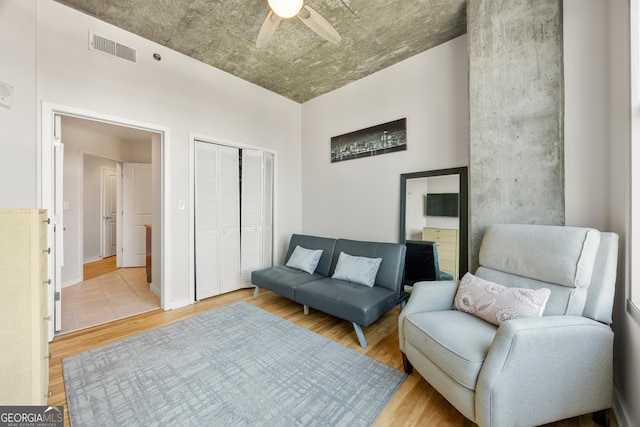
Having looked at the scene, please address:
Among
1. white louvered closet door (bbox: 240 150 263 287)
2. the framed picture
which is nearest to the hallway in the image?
white louvered closet door (bbox: 240 150 263 287)

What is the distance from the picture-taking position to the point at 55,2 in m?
2.16

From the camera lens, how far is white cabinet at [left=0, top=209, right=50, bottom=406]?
1060 millimetres

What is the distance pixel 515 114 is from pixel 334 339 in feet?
8.03

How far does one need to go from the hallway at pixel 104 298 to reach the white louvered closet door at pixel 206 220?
1.96 feet

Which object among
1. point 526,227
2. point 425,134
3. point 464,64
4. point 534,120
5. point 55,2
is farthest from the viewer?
point 425,134

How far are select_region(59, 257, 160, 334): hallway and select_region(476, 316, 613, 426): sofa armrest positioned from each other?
328 centimetres

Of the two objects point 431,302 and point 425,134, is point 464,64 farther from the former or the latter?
point 431,302

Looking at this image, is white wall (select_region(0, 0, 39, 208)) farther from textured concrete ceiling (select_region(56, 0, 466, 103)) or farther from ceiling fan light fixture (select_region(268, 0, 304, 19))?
ceiling fan light fixture (select_region(268, 0, 304, 19))

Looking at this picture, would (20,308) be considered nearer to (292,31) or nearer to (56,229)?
(56,229)

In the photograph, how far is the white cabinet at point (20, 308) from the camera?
1.06 metres

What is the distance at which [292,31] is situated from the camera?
252 centimetres

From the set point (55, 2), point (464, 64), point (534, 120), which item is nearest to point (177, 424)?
point (534, 120)

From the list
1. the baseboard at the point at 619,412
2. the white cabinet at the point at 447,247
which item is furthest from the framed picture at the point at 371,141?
the baseboard at the point at 619,412

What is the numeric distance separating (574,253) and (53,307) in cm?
414
